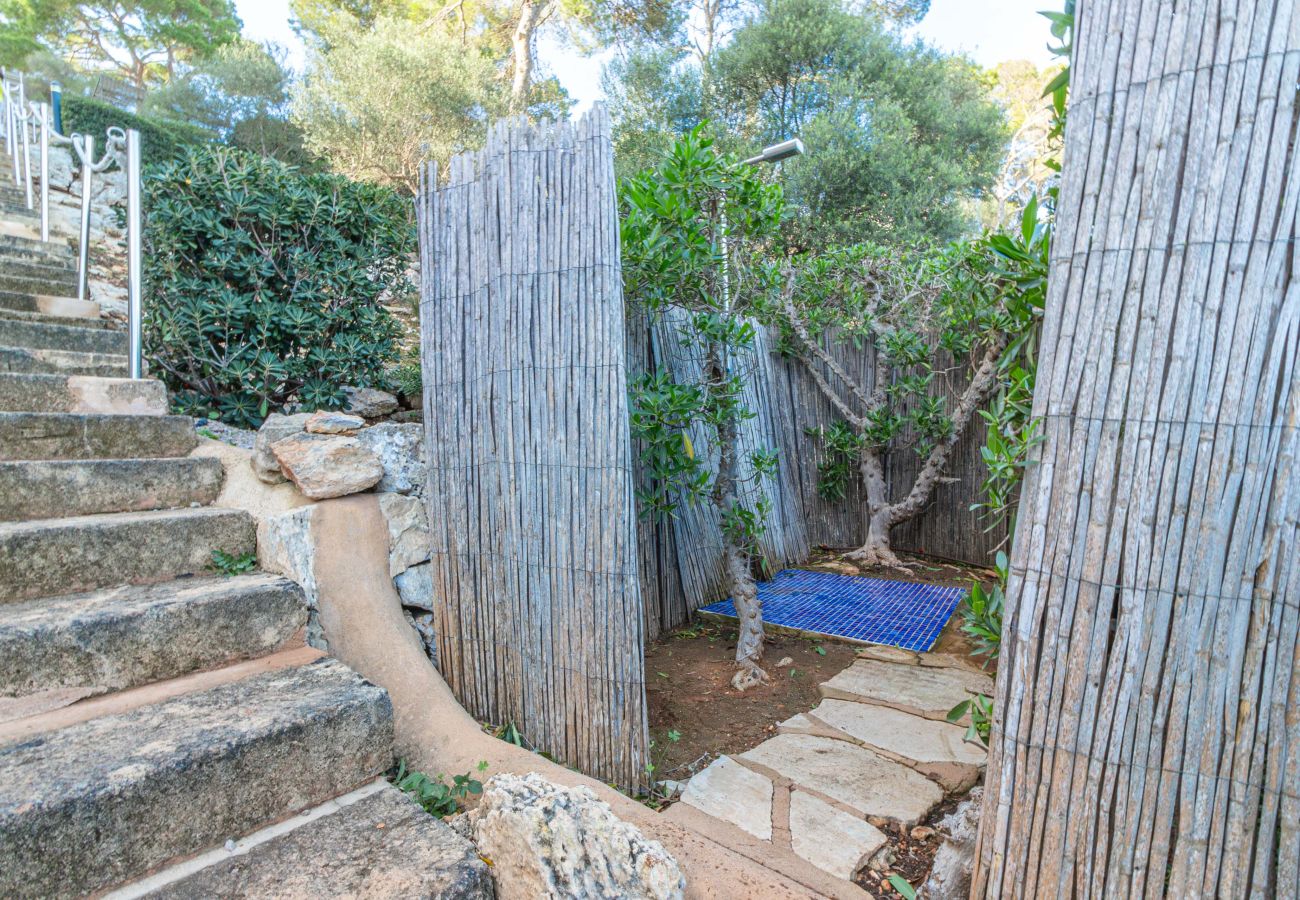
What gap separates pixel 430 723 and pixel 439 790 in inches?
11.1

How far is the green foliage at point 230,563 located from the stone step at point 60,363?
1.19m

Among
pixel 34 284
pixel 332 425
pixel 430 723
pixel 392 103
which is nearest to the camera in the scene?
pixel 430 723

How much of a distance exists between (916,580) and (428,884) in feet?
12.6

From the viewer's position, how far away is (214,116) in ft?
36.9

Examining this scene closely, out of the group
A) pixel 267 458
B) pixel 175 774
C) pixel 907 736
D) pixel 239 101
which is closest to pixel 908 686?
pixel 907 736

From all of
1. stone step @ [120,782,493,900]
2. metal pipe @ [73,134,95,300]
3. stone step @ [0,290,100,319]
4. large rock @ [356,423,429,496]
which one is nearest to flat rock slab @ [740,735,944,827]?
stone step @ [120,782,493,900]

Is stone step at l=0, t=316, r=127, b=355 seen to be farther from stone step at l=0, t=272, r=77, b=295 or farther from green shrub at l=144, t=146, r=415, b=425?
stone step at l=0, t=272, r=77, b=295

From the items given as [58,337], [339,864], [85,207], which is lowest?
[339,864]

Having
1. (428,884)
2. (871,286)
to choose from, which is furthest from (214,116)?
(428,884)

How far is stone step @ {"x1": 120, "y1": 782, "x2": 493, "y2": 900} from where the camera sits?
46.6 inches

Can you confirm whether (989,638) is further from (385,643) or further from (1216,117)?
(385,643)

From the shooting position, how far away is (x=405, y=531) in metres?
2.25

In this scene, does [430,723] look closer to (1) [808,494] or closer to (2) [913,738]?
(2) [913,738]

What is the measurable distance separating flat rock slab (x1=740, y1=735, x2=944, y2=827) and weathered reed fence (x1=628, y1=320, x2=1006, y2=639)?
4.13ft
